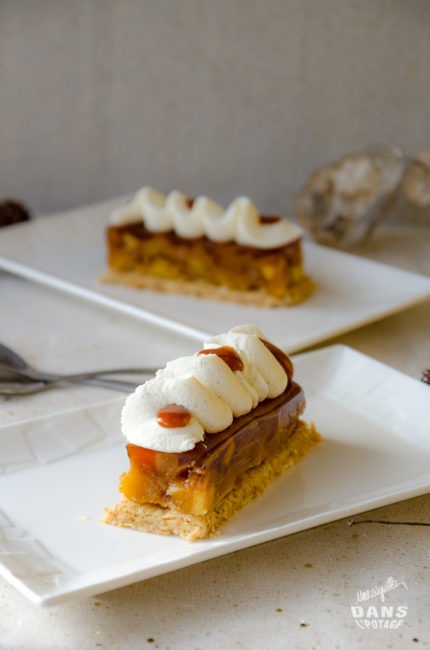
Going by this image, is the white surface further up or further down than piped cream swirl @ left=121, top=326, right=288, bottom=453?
further down

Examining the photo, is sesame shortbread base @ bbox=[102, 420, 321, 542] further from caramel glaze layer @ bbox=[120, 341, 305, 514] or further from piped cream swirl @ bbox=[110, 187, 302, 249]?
piped cream swirl @ bbox=[110, 187, 302, 249]

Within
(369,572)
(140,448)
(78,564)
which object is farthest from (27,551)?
(369,572)

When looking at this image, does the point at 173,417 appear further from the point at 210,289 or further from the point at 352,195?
the point at 352,195

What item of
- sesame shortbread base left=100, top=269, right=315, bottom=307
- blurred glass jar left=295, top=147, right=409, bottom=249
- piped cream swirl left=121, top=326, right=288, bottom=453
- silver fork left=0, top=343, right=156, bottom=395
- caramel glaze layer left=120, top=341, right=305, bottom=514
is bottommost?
sesame shortbread base left=100, top=269, right=315, bottom=307

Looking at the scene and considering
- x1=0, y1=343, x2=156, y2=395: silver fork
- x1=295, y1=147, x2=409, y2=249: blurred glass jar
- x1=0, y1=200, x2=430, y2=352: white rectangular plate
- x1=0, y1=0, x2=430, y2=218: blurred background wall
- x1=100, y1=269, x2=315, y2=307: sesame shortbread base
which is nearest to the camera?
x1=0, y1=343, x2=156, y2=395: silver fork

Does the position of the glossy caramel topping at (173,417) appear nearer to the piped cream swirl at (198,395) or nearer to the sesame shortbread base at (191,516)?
the piped cream swirl at (198,395)

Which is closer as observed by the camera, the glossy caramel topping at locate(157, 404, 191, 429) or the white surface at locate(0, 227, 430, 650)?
the white surface at locate(0, 227, 430, 650)

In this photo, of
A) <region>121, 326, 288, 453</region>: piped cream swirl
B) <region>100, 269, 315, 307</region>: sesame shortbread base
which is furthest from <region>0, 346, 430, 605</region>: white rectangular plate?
<region>100, 269, 315, 307</region>: sesame shortbread base

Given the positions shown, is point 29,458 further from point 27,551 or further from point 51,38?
point 51,38
